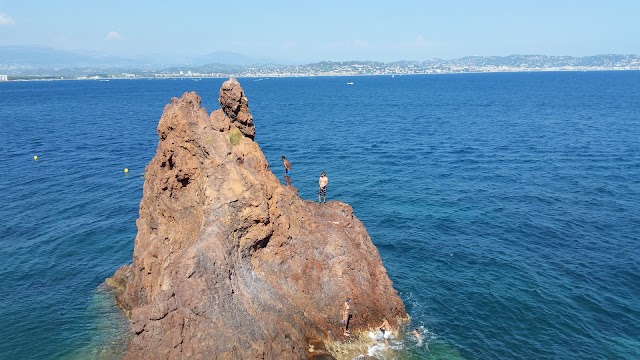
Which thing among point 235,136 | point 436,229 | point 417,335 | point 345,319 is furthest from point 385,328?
point 436,229

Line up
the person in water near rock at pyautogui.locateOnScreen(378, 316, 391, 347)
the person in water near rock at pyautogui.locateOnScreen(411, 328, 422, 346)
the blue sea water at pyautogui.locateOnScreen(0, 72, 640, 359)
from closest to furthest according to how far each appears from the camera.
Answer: the person in water near rock at pyautogui.locateOnScreen(378, 316, 391, 347)
the person in water near rock at pyautogui.locateOnScreen(411, 328, 422, 346)
the blue sea water at pyautogui.locateOnScreen(0, 72, 640, 359)

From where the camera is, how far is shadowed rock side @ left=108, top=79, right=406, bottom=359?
75.3 ft

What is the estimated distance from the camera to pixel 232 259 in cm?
2544

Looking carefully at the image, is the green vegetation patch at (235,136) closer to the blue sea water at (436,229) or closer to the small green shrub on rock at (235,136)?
the small green shrub on rock at (235,136)

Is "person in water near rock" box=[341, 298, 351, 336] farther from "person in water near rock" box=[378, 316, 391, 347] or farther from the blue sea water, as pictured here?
the blue sea water

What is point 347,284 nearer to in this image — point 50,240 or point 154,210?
point 154,210

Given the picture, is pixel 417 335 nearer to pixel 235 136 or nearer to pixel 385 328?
pixel 385 328

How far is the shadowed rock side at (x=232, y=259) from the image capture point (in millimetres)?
22953

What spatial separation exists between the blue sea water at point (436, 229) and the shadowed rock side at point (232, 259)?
4.53 m

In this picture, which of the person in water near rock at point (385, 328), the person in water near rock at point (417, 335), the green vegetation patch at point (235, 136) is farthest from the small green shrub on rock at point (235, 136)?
the person in water near rock at point (417, 335)

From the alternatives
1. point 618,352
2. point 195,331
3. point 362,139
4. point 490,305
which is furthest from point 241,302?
point 362,139

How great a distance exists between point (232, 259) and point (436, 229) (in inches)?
988

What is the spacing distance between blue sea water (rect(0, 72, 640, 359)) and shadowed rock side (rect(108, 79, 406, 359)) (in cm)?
453

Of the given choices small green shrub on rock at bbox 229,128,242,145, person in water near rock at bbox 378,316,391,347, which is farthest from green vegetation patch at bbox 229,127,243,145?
person in water near rock at bbox 378,316,391,347
